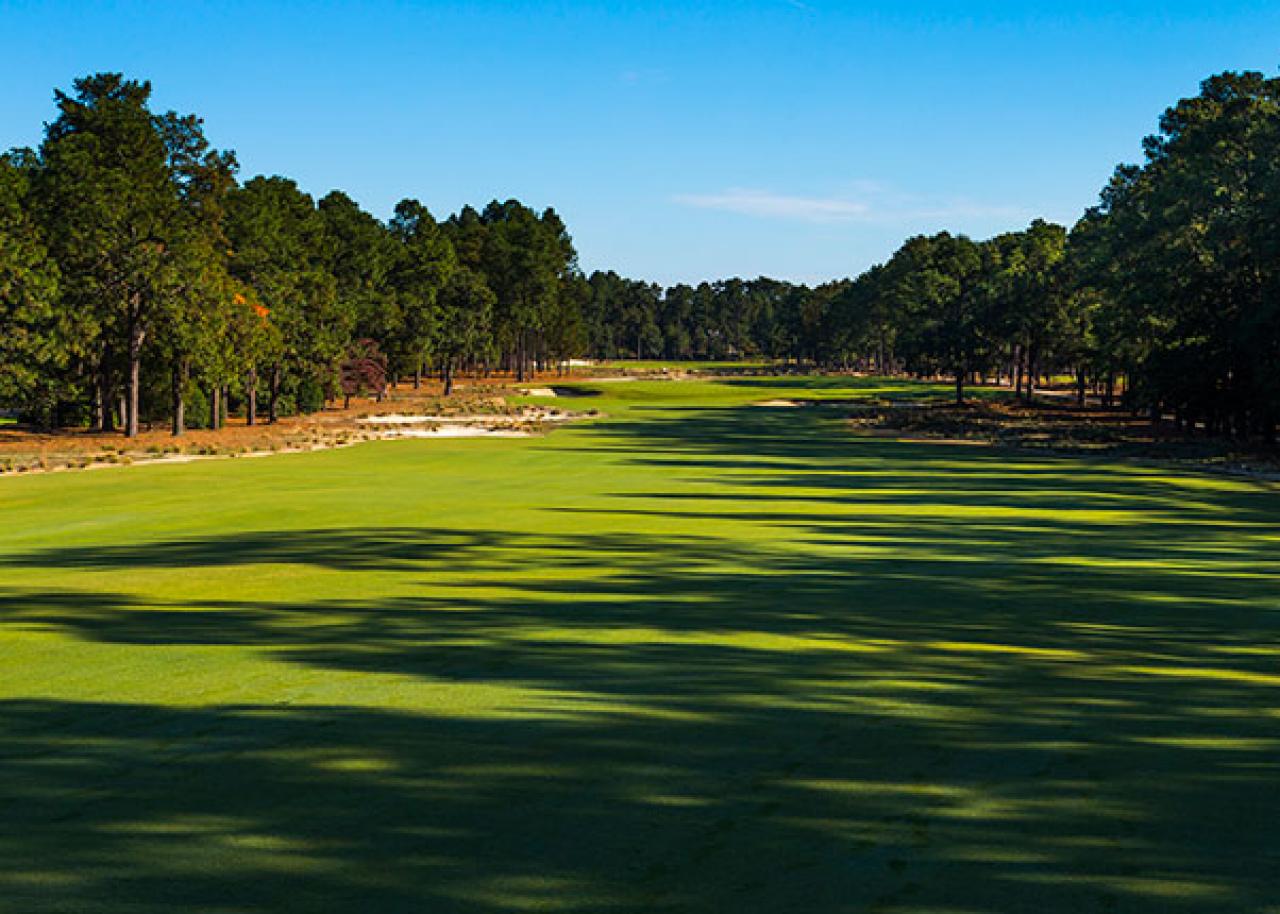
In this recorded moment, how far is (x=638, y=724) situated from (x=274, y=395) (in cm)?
6084

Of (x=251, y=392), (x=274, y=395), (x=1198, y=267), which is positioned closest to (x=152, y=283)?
(x=251, y=392)

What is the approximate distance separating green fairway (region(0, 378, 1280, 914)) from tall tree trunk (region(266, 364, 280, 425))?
46620mm

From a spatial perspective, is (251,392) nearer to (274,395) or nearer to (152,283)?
(274,395)

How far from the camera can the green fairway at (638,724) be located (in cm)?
543

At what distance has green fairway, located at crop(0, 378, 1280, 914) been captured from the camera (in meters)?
5.43

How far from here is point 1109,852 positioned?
5.67 m

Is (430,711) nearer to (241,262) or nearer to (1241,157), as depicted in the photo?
(1241,157)

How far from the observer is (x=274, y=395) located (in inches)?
2549

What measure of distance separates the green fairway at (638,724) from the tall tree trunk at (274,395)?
1835 inches

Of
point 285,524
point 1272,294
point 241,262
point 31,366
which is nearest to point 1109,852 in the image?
point 285,524

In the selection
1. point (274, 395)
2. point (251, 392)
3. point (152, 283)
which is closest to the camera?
point (152, 283)

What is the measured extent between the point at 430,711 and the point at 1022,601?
7.79m

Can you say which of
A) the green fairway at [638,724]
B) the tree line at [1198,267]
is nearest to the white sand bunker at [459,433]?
the tree line at [1198,267]

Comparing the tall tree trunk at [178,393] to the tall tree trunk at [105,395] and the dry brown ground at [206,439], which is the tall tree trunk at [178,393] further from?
the tall tree trunk at [105,395]
